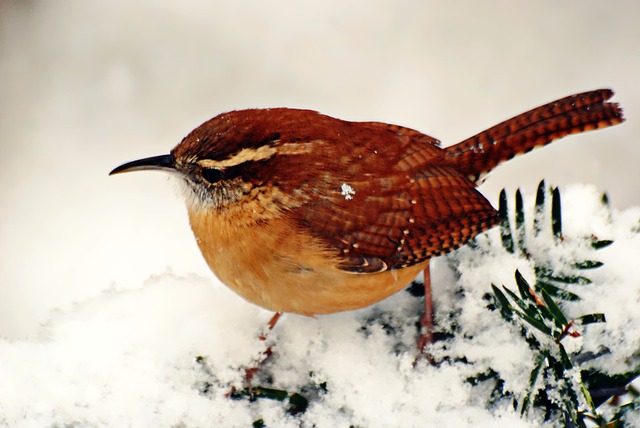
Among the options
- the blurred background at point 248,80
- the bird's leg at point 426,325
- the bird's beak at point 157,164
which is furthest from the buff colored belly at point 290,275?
the blurred background at point 248,80

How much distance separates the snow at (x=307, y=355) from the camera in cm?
193

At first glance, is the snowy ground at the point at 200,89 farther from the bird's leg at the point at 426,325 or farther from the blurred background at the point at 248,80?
the bird's leg at the point at 426,325

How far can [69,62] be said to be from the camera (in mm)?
4664

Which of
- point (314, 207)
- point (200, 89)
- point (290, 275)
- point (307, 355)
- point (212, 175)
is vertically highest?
point (200, 89)

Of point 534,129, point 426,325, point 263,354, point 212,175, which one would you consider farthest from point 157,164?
point 534,129

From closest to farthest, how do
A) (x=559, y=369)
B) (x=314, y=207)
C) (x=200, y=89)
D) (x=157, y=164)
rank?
(x=559, y=369)
(x=314, y=207)
(x=157, y=164)
(x=200, y=89)

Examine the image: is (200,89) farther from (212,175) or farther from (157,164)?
(212,175)

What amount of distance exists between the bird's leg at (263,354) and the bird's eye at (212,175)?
0.46 m

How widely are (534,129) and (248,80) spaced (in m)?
2.29

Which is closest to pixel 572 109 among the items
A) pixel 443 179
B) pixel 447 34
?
pixel 443 179

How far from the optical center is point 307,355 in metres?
2.19

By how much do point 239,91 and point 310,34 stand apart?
593 mm

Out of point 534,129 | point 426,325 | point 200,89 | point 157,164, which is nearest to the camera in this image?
point 426,325

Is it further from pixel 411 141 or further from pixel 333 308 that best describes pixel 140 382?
pixel 411 141
